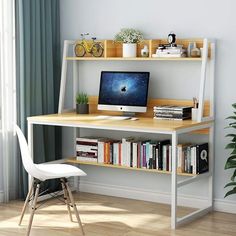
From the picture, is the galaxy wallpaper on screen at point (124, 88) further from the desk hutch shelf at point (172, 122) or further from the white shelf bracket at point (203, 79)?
the white shelf bracket at point (203, 79)

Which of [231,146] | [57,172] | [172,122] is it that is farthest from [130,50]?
[57,172]

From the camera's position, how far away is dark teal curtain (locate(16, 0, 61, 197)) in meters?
4.84

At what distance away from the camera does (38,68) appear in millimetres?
4984

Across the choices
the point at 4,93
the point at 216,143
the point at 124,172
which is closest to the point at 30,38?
the point at 4,93

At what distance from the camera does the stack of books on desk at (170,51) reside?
4422 millimetres

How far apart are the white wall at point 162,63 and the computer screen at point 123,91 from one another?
14cm

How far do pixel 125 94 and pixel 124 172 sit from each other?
73 centimetres

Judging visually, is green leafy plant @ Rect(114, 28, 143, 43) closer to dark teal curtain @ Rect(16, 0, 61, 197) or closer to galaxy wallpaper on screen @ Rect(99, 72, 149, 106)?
galaxy wallpaper on screen @ Rect(99, 72, 149, 106)

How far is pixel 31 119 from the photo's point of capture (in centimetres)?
465

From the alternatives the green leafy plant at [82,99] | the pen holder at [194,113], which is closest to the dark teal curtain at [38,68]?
the green leafy plant at [82,99]

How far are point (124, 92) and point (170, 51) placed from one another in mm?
582

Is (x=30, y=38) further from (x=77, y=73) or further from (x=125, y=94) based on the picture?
(x=125, y=94)

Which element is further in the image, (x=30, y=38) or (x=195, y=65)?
(x=30, y=38)

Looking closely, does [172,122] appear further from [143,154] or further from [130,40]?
[130,40]
